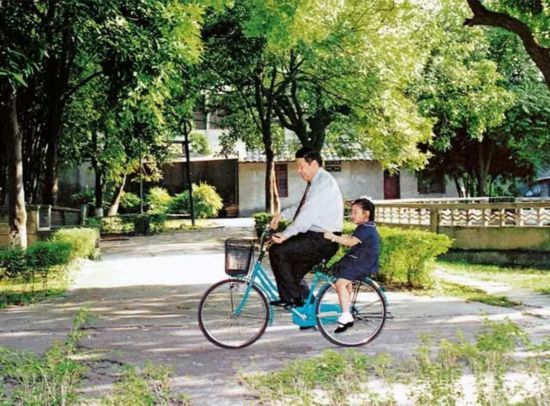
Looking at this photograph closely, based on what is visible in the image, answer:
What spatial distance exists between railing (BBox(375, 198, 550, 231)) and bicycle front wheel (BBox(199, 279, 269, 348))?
14.6 meters

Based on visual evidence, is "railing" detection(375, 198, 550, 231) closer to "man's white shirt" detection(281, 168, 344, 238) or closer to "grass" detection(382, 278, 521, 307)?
"grass" detection(382, 278, 521, 307)

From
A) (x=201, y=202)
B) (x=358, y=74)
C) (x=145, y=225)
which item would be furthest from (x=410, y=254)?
(x=201, y=202)

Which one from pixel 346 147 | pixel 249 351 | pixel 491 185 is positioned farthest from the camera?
pixel 491 185

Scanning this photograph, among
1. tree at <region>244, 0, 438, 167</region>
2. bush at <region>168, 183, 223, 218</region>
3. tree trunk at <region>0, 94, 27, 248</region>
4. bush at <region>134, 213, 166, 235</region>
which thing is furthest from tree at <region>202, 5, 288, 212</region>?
bush at <region>168, 183, 223, 218</region>

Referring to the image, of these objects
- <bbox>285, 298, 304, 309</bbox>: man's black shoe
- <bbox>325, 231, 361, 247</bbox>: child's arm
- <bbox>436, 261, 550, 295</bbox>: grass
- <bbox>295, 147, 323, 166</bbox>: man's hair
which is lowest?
<bbox>436, 261, 550, 295</bbox>: grass

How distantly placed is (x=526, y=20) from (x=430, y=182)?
33.0 meters

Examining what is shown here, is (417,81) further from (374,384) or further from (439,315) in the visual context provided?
(374,384)

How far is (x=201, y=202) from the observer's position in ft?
138

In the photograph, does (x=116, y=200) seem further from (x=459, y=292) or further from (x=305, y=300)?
(x=305, y=300)

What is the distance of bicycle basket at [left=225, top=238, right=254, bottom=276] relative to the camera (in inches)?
291

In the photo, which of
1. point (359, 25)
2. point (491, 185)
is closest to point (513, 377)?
point (359, 25)

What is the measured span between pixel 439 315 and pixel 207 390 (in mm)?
4961

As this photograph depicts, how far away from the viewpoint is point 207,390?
5906 mm

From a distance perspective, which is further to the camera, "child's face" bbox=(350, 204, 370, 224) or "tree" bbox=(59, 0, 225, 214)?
"tree" bbox=(59, 0, 225, 214)
